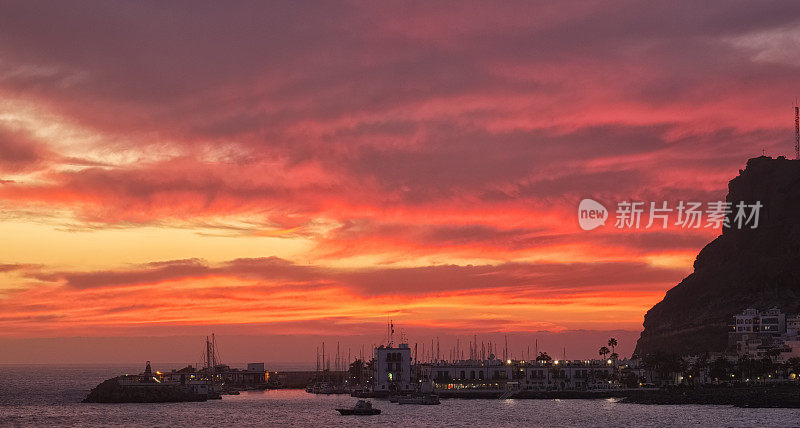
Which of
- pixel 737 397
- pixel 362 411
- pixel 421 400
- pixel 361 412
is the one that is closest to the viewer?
pixel 362 411

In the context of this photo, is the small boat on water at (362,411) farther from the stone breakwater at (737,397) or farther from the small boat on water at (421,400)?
the stone breakwater at (737,397)

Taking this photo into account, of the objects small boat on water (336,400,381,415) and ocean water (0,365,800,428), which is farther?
small boat on water (336,400,381,415)

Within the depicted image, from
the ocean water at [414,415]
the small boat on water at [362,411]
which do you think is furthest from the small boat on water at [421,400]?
the small boat on water at [362,411]

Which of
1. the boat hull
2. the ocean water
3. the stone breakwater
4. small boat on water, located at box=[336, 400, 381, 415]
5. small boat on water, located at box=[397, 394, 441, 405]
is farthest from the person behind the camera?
small boat on water, located at box=[397, 394, 441, 405]

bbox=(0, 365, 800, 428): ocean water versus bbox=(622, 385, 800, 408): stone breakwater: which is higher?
bbox=(622, 385, 800, 408): stone breakwater

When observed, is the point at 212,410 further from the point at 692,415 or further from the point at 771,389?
the point at 771,389

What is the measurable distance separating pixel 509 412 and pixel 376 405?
3568cm

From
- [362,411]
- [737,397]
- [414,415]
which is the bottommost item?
[414,415]

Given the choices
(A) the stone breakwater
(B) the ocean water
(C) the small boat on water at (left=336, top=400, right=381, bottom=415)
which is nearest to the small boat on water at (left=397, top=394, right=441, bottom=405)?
(B) the ocean water

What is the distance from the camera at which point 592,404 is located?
194250 millimetres

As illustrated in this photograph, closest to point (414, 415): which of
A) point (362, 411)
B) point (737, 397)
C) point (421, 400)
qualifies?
point (362, 411)

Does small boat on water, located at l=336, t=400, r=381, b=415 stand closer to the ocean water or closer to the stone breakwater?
the ocean water

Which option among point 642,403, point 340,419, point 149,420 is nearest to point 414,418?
point 340,419

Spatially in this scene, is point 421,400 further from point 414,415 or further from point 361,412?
point 361,412
